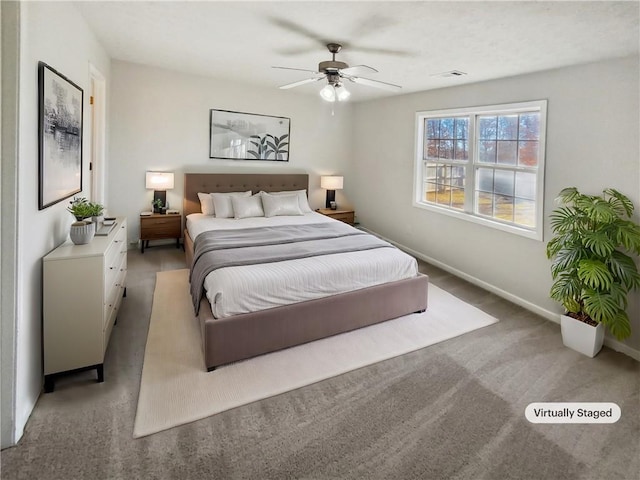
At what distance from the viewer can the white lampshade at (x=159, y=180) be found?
4957mm

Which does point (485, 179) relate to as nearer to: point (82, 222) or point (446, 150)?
point (446, 150)

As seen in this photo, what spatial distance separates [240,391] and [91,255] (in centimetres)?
128

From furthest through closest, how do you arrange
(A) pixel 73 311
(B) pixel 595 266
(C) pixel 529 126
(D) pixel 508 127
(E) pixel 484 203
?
1. (E) pixel 484 203
2. (D) pixel 508 127
3. (C) pixel 529 126
4. (B) pixel 595 266
5. (A) pixel 73 311

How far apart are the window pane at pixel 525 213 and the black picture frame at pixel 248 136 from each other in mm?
3633

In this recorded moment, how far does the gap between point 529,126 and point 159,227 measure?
4.83 meters

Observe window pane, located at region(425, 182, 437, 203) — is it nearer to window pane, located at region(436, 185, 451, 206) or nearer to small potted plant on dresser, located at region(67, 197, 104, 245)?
window pane, located at region(436, 185, 451, 206)

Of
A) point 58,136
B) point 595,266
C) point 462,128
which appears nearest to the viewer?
point 58,136

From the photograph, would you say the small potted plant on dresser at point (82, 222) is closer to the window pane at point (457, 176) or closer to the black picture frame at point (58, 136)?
the black picture frame at point (58, 136)

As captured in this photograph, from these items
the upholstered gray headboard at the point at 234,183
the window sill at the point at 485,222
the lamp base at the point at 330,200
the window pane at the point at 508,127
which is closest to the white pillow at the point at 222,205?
the upholstered gray headboard at the point at 234,183

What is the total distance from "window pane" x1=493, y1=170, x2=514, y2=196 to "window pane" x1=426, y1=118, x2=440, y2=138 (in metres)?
1.22

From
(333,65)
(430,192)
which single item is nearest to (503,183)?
(430,192)

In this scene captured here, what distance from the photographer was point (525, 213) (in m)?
3.94

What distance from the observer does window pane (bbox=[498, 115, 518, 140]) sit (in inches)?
157

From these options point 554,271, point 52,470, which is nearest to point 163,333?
point 52,470
